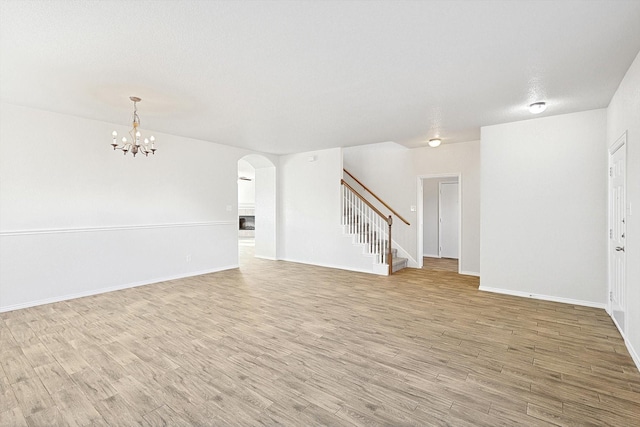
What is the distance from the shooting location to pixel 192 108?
4160 mm

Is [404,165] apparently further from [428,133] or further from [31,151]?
[31,151]

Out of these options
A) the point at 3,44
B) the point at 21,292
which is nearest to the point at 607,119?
the point at 3,44

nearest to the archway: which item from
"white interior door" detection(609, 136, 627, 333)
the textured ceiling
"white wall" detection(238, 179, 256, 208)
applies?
the textured ceiling

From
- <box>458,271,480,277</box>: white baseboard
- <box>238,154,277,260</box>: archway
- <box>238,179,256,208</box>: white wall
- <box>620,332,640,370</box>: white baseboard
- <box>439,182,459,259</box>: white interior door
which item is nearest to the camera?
<box>620,332,640,370</box>: white baseboard

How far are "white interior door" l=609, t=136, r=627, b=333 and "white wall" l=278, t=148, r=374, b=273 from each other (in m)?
3.72

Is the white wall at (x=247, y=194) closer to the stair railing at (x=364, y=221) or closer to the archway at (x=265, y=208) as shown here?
the archway at (x=265, y=208)

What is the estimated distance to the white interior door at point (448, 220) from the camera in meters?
8.24

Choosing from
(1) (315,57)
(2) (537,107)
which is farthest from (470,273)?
(1) (315,57)

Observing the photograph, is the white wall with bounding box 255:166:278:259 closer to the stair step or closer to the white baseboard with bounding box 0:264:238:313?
the white baseboard with bounding box 0:264:238:313

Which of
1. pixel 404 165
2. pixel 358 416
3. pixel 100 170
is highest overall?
pixel 404 165

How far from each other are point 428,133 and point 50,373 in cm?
595

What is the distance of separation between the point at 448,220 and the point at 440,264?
149cm

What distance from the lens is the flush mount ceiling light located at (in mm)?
3916

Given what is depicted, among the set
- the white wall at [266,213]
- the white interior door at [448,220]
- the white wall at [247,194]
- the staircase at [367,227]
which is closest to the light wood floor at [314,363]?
the staircase at [367,227]
